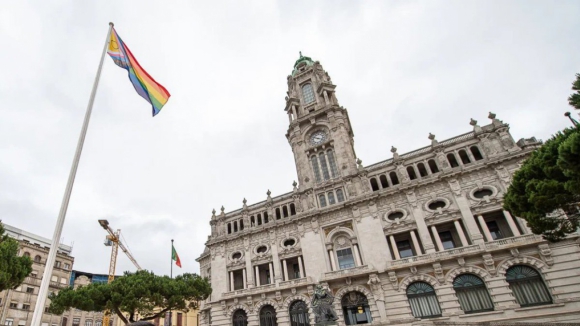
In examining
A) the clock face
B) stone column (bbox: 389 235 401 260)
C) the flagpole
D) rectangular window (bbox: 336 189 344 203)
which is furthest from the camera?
the clock face

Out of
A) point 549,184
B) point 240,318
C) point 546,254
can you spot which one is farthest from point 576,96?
point 240,318

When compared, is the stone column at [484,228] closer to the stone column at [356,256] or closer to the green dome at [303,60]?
the stone column at [356,256]

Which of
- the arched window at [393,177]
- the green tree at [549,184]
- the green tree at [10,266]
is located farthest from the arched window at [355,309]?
the green tree at [10,266]

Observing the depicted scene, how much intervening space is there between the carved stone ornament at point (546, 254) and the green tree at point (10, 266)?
39104 mm

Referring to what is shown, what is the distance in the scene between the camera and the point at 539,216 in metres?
17.8

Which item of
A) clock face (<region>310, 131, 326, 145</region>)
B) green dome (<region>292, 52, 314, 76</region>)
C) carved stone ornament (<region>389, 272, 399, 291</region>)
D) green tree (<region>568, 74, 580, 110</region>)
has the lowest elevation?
carved stone ornament (<region>389, 272, 399, 291</region>)

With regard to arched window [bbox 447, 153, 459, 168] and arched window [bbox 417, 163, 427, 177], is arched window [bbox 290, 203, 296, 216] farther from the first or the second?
arched window [bbox 447, 153, 459, 168]

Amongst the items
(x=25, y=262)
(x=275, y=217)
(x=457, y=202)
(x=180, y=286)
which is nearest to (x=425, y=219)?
(x=457, y=202)

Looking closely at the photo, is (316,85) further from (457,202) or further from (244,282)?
(244,282)

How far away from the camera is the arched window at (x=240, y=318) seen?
36.1 meters

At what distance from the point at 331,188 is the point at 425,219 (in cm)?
1170

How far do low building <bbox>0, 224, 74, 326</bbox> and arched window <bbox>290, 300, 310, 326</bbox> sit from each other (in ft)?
96.0

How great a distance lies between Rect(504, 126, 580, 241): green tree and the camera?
13.3m

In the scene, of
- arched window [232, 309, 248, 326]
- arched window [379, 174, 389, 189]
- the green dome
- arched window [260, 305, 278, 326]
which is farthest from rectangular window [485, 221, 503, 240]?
the green dome
